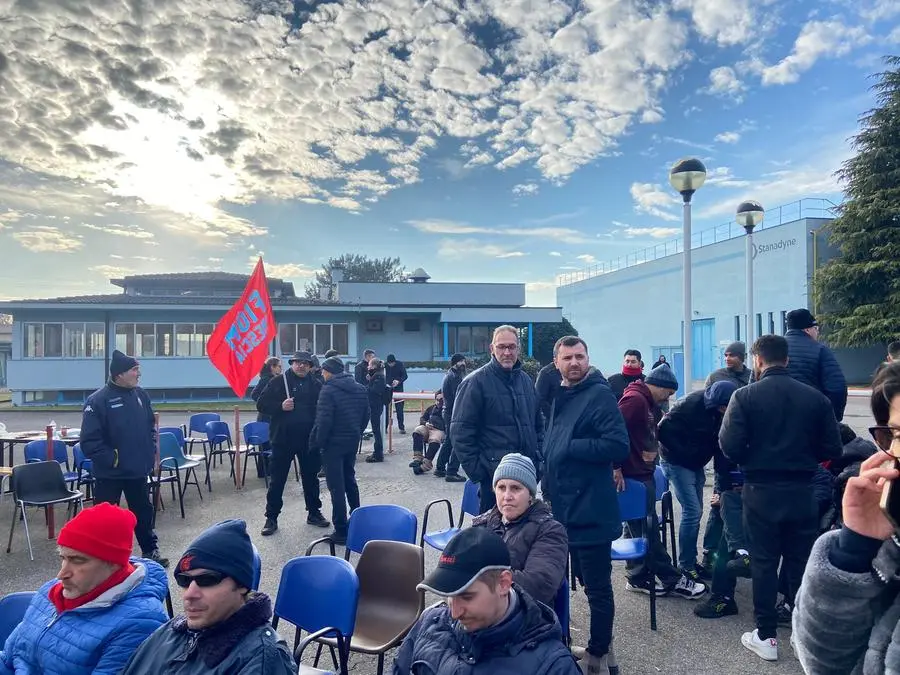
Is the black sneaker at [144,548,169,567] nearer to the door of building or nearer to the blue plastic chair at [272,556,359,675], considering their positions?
the blue plastic chair at [272,556,359,675]

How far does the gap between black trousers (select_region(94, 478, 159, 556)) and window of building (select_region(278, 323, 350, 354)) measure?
19.3 metres

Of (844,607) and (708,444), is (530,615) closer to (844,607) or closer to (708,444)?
(844,607)

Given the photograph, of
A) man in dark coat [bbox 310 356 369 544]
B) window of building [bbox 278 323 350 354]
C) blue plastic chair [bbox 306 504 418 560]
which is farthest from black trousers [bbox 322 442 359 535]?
window of building [bbox 278 323 350 354]

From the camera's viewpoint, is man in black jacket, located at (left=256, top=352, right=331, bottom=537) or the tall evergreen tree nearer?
man in black jacket, located at (left=256, top=352, right=331, bottom=537)

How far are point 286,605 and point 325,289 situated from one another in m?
35.3

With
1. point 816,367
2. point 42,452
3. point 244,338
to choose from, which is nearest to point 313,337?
point 244,338

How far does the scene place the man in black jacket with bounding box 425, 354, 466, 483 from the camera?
A: 8578mm

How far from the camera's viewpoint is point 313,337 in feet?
83.0

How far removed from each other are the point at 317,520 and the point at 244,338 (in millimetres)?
2974

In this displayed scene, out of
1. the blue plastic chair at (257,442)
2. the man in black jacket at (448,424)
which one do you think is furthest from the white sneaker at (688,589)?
the blue plastic chair at (257,442)

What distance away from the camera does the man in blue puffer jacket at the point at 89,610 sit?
252cm

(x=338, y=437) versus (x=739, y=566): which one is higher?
(x=338, y=437)

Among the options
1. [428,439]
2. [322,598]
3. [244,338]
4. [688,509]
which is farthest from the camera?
[428,439]

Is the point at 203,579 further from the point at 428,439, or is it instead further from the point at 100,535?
the point at 428,439
